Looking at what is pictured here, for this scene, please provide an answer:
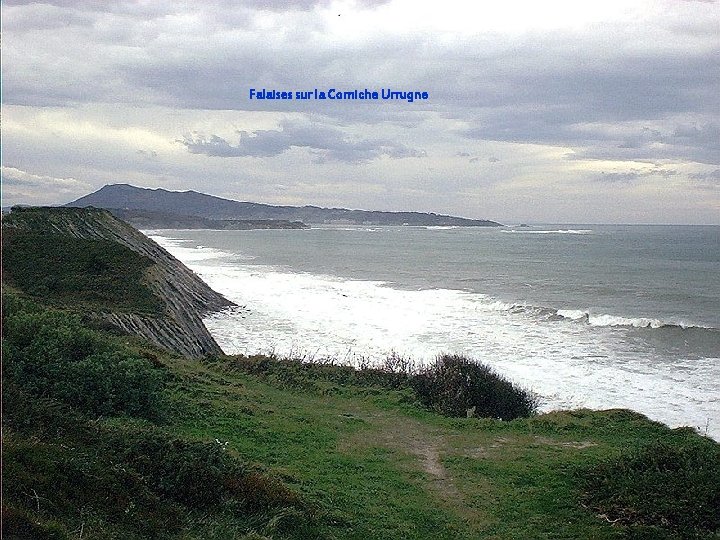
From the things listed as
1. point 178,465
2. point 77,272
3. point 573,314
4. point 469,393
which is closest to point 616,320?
point 573,314

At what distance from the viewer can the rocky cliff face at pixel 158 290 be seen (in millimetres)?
23172

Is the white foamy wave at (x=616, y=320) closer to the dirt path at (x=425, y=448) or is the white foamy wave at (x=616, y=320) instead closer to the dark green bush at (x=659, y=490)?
the dirt path at (x=425, y=448)

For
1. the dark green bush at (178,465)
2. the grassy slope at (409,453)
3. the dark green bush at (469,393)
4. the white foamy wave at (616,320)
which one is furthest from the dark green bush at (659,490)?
the white foamy wave at (616,320)

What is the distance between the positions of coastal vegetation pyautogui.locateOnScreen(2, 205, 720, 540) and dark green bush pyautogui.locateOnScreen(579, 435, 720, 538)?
34 millimetres

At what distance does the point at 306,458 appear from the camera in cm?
1266

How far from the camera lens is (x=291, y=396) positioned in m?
18.1

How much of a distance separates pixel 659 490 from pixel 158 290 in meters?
22.7

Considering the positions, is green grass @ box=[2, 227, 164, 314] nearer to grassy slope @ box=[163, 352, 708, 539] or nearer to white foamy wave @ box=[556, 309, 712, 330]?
grassy slope @ box=[163, 352, 708, 539]

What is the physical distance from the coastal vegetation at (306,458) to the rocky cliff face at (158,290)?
12.2 feet

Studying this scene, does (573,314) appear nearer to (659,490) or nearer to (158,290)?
A: (158,290)

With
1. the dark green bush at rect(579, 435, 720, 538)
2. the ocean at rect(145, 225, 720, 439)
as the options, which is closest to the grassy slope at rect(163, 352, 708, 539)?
the dark green bush at rect(579, 435, 720, 538)

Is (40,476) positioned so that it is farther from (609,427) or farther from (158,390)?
(609,427)

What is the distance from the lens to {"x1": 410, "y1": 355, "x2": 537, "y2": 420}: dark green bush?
18.2 m

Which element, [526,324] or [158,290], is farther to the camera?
[526,324]
